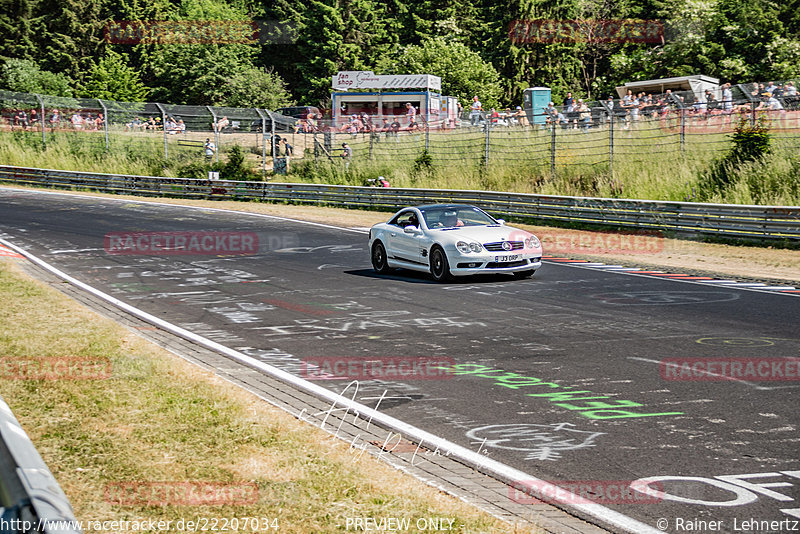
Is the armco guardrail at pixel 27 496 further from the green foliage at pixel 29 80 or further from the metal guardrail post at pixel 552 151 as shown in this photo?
the green foliage at pixel 29 80

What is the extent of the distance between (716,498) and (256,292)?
409 inches

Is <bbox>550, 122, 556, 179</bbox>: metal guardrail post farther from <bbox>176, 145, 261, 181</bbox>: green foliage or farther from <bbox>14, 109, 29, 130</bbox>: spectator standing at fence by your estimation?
<bbox>14, 109, 29, 130</bbox>: spectator standing at fence

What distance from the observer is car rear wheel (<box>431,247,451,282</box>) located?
49.7ft

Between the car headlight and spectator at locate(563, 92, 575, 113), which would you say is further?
spectator at locate(563, 92, 575, 113)

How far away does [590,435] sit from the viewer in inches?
252

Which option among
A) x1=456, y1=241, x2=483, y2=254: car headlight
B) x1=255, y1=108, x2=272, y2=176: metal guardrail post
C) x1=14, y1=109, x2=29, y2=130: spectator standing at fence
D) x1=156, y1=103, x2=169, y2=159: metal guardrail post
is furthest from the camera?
x1=14, y1=109, x2=29, y2=130: spectator standing at fence

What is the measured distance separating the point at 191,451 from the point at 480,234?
991 cm

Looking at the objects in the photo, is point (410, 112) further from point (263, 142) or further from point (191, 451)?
point (191, 451)

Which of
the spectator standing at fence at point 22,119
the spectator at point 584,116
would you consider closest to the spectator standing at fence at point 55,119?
the spectator standing at fence at point 22,119

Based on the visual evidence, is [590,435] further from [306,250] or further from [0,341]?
[306,250]

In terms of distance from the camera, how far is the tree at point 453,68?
7381 centimetres

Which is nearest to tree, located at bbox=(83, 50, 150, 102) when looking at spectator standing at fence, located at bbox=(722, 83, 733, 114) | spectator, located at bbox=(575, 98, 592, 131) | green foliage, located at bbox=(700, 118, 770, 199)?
spectator, located at bbox=(575, 98, 592, 131)

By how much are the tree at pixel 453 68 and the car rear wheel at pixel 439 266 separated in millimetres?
59093

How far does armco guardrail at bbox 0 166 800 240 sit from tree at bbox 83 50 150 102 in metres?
38.4
